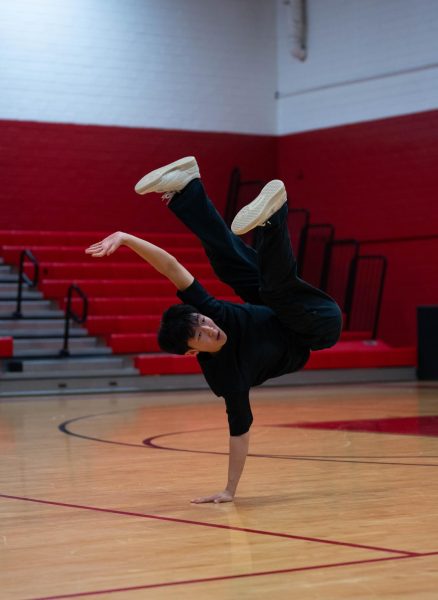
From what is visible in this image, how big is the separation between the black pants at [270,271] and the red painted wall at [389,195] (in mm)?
9664

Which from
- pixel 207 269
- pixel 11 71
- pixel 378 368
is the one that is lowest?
pixel 378 368

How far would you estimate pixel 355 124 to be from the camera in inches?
637

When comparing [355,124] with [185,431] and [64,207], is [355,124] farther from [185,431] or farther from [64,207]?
[185,431]

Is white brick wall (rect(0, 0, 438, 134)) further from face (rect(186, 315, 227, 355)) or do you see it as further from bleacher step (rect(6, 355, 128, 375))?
face (rect(186, 315, 227, 355))

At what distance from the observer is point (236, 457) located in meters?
5.11

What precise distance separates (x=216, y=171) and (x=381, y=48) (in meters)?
3.03

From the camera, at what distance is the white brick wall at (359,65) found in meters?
15.2

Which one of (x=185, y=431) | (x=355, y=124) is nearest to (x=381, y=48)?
(x=355, y=124)

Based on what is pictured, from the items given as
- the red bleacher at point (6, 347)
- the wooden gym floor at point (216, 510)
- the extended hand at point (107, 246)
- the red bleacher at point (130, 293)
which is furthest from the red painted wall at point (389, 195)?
the extended hand at point (107, 246)

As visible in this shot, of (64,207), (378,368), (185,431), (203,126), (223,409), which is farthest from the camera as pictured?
(203,126)

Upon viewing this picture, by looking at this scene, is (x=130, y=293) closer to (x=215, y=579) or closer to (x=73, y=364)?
(x=73, y=364)

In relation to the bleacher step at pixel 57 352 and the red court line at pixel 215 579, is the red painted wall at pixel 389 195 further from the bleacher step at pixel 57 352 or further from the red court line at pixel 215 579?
the red court line at pixel 215 579

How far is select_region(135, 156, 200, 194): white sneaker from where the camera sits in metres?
5.76

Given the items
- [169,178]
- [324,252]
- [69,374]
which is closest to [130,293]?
[69,374]
